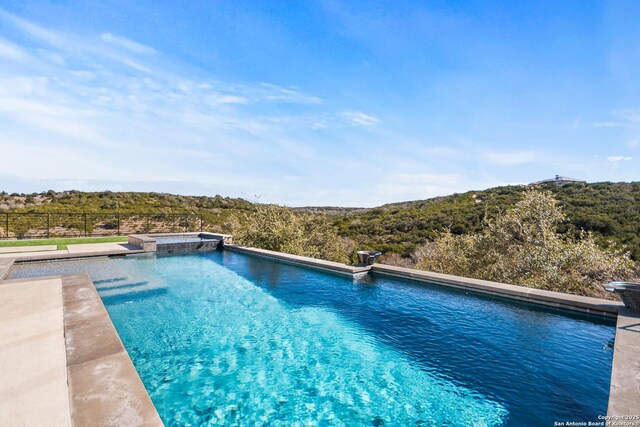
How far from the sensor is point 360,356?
3.77m

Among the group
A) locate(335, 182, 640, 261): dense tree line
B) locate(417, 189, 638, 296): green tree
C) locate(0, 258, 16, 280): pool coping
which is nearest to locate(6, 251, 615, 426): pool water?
locate(417, 189, 638, 296): green tree

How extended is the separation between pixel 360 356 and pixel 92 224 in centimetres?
1906

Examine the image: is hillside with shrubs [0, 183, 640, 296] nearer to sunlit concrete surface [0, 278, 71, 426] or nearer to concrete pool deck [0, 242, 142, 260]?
concrete pool deck [0, 242, 142, 260]

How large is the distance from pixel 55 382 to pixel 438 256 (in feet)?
29.2

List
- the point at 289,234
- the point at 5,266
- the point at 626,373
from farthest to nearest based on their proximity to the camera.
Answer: the point at 289,234 < the point at 5,266 < the point at 626,373

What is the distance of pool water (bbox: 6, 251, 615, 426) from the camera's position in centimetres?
276

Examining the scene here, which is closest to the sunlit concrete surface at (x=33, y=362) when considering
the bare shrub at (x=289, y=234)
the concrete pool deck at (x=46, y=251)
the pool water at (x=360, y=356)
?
the pool water at (x=360, y=356)

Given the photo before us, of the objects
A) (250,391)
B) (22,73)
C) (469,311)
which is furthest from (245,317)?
(22,73)

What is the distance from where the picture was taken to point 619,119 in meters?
10.9

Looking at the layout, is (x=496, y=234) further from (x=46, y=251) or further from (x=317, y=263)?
(x=46, y=251)

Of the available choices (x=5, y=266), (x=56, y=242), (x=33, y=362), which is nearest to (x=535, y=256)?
(x=33, y=362)

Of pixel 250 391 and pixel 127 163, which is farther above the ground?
pixel 127 163

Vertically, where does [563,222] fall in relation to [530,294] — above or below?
above

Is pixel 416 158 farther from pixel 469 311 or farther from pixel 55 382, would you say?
pixel 55 382
